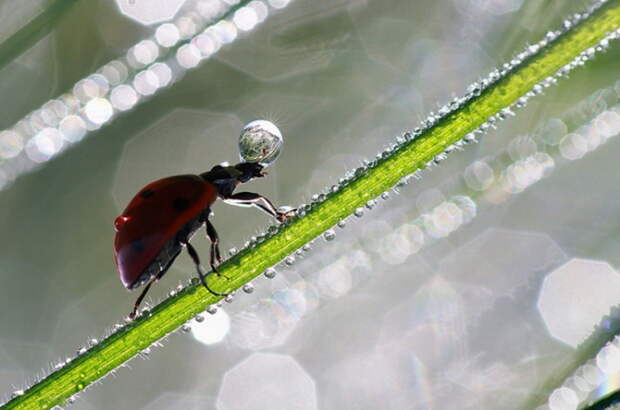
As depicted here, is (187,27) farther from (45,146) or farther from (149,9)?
(149,9)

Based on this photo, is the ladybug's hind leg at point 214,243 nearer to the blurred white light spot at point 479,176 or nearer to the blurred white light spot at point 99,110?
the blurred white light spot at point 99,110

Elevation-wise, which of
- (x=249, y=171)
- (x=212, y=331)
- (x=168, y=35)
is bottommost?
(x=249, y=171)

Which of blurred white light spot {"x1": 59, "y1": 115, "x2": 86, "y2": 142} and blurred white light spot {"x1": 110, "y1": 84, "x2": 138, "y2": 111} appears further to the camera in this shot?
blurred white light spot {"x1": 59, "y1": 115, "x2": 86, "y2": 142}

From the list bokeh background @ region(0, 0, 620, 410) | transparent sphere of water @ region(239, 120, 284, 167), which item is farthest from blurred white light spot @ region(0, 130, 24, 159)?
transparent sphere of water @ region(239, 120, 284, 167)

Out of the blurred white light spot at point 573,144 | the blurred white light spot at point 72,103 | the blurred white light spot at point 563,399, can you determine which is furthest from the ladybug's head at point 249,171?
the blurred white light spot at point 563,399

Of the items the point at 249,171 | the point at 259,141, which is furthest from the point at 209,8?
the point at 259,141

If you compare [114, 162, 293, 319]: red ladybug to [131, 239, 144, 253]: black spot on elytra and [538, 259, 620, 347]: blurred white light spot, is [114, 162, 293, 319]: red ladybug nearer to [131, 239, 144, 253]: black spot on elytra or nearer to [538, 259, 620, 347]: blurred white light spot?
[131, 239, 144, 253]: black spot on elytra
